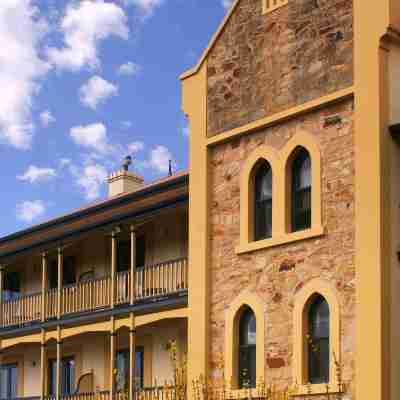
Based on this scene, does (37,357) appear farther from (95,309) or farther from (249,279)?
(249,279)

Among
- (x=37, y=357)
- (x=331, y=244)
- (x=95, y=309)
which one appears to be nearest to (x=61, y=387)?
(x=37, y=357)

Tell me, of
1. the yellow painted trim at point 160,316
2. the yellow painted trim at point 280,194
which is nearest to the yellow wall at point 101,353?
the yellow painted trim at point 160,316

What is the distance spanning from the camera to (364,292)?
1805cm

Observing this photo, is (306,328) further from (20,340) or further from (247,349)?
(20,340)

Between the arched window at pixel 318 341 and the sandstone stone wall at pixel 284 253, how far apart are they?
0.41 meters

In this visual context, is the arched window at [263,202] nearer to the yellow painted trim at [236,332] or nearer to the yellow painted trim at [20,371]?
the yellow painted trim at [236,332]

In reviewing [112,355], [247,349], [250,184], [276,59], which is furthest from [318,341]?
[112,355]

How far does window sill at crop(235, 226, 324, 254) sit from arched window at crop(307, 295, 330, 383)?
111 centimetres

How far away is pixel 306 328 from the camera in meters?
19.2

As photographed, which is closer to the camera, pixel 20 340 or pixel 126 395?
pixel 126 395

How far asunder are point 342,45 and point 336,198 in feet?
8.94

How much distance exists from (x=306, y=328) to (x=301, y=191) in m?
2.55

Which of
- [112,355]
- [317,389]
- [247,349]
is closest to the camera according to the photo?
[317,389]

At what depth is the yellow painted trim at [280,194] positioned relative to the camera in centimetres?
1938
